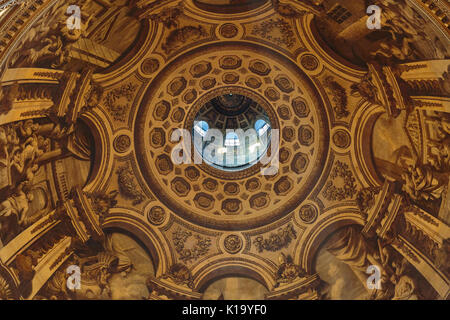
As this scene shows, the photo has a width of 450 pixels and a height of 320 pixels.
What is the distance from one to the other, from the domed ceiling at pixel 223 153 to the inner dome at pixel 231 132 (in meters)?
0.13

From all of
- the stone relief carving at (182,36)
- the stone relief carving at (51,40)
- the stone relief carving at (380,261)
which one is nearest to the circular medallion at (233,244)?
the stone relief carving at (380,261)

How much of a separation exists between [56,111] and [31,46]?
260cm

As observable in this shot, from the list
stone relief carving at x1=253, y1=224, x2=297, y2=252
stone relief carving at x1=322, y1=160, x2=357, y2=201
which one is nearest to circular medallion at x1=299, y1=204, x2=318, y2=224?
stone relief carving at x1=253, y1=224, x2=297, y2=252

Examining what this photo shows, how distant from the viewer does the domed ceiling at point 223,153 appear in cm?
1402

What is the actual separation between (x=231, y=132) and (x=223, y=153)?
1159 millimetres

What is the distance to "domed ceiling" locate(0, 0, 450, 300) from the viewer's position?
14.0 metres

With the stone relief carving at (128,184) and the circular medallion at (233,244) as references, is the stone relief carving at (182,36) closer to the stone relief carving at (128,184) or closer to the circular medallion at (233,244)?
the stone relief carving at (128,184)

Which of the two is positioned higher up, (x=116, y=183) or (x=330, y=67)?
(x=330, y=67)

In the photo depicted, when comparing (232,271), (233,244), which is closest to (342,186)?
(233,244)

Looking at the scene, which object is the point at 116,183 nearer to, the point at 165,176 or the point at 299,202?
the point at 165,176

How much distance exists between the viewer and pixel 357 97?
16.7 meters

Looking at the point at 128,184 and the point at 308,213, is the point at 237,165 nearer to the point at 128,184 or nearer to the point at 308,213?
the point at 308,213
